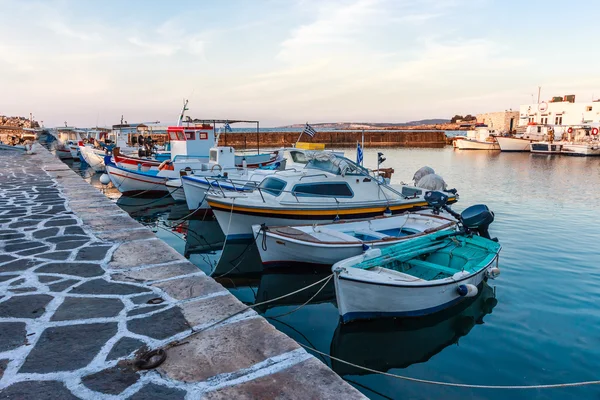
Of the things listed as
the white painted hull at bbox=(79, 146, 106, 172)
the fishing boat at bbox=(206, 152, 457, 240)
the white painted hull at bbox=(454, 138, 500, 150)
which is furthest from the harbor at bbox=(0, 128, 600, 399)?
the white painted hull at bbox=(454, 138, 500, 150)

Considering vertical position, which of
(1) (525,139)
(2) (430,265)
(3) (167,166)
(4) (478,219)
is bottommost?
(2) (430,265)

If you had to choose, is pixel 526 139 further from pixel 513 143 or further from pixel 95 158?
pixel 95 158

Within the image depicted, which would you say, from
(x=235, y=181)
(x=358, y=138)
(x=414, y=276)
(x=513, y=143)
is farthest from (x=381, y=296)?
(x=358, y=138)

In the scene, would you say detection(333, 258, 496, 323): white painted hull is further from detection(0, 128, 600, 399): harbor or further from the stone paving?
the stone paving

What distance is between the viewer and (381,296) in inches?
232

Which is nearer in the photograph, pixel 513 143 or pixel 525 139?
pixel 513 143

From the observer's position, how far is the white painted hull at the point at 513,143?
51000mm

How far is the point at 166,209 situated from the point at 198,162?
9.69 feet

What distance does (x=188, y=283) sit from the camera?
14.3 feet

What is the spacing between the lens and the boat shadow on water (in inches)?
217

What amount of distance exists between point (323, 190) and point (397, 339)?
561 centimetres

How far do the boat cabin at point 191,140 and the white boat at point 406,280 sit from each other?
14397 millimetres

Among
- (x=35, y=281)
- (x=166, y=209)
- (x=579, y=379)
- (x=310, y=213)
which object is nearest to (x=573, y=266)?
(x=579, y=379)

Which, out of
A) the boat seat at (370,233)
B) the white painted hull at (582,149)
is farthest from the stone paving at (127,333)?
the white painted hull at (582,149)
